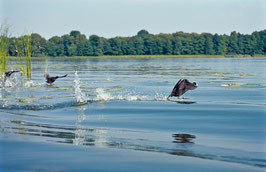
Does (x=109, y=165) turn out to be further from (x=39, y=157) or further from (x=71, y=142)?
(x=71, y=142)

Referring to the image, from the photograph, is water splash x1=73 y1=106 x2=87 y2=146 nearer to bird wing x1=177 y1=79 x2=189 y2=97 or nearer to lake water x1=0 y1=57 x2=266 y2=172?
lake water x1=0 y1=57 x2=266 y2=172

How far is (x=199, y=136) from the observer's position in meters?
7.26

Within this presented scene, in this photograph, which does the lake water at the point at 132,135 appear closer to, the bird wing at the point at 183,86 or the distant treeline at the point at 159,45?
the bird wing at the point at 183,86

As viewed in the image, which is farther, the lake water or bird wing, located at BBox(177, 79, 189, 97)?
bird wing, located at BBox(177, 79, 189, 97)

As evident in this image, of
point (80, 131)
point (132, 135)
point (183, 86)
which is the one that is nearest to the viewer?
point (132, 135)

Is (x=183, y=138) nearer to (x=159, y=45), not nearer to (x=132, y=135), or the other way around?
(x=132, y=135)

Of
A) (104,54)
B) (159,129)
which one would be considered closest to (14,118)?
(159,129)

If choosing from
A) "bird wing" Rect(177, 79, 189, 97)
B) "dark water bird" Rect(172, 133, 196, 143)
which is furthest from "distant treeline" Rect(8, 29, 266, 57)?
"dark water bird" Rect(172, 133, 196, 143)

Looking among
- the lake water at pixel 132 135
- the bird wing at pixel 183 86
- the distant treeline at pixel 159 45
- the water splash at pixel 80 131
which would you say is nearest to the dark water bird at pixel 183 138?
the lake water at pixel 132 135

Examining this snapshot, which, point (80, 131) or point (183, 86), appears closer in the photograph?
point (80, 131)

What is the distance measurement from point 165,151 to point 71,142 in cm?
185

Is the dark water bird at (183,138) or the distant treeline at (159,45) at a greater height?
the distant treeline at (159,45)

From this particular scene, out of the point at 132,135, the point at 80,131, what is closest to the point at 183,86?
the point at 132,135

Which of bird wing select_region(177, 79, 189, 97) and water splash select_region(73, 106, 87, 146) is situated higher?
bird wing select_region(177, 79, 189, 97)
